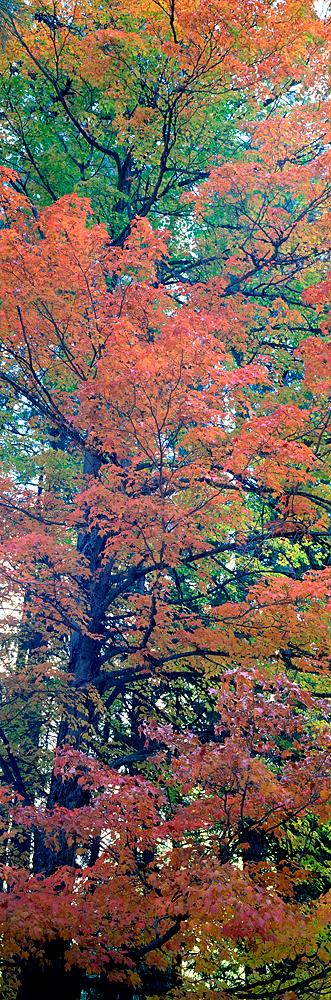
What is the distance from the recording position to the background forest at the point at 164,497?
5.05 meters

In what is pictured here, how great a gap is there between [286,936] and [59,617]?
4.65 meters

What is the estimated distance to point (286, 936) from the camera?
Result: 4.32m

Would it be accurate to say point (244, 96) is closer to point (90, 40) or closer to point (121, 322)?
point (90, 40)

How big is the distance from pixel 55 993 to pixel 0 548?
4512 millimetres

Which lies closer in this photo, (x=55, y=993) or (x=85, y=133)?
(x=55, y=993)

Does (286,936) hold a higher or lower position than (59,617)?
lower

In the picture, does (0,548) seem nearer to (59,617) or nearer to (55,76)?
(59,617)

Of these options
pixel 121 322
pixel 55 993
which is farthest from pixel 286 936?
pixel 121 322

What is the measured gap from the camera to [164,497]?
21.8 feet

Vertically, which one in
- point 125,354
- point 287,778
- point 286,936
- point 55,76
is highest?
point 55,76

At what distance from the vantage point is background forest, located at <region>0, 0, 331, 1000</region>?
16.6 ft

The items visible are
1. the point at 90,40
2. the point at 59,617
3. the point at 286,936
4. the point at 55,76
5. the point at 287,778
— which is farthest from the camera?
the point at 55,76

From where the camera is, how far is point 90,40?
29.8 ft

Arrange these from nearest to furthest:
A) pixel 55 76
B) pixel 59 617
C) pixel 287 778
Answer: pixel 287 778
pixel 59 617
pixel 55 76
